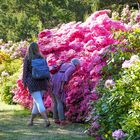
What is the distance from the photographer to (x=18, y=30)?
2330 centimetres

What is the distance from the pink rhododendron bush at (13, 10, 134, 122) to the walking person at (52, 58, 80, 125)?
190 millimetres

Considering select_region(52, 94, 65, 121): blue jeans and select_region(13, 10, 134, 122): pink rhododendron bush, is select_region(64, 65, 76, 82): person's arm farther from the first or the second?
select_region(52, 94, 65, 121): blue jeans

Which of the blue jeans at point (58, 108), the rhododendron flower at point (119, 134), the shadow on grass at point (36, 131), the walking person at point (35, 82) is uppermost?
the walking person at point (35, 82)

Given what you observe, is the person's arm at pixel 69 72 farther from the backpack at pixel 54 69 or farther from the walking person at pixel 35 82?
the backpack at pixel 54 69

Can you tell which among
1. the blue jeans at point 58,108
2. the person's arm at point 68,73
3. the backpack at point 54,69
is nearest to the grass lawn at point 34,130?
the blue jeans at point 58,108

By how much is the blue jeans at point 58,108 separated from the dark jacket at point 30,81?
48 centimetres

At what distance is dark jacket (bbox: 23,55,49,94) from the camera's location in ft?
30.0

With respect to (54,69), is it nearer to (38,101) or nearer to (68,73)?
(68,73)

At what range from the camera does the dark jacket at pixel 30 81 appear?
9.16m

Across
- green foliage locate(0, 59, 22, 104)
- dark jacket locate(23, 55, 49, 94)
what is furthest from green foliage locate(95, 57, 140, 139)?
green foliage locate(0, 59, 22, 104)

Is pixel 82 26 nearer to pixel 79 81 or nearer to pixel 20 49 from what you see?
Result: pixel 79 81

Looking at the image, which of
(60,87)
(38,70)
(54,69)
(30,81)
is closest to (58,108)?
(60,87)

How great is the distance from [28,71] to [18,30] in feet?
46.8

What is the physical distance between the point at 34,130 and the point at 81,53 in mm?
2371
